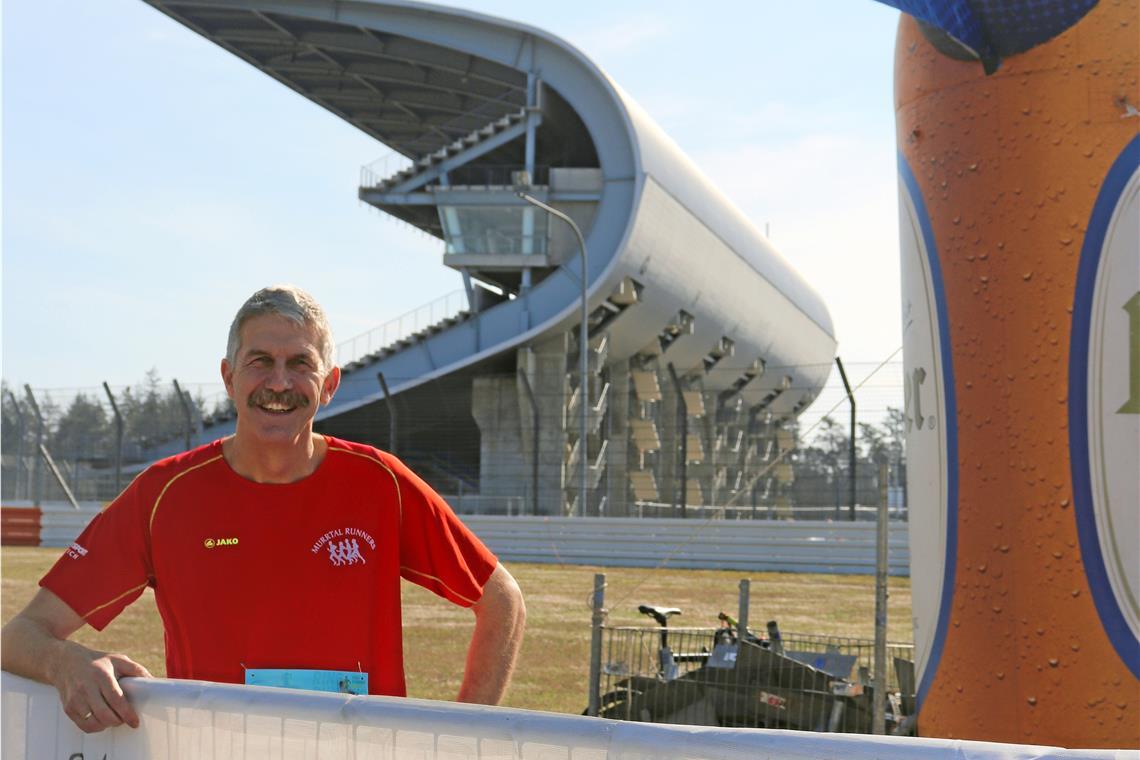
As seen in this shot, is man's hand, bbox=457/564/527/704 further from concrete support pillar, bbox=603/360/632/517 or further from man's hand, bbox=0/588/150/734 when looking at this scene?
concrete support pillar, bbox=603/360/632/517

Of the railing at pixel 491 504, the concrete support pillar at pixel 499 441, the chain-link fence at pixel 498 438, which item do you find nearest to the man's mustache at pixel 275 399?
the chain-link fence at pixel 498 438

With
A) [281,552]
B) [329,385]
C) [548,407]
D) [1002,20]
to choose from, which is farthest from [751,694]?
[548,407]

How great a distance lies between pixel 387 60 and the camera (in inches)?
1768

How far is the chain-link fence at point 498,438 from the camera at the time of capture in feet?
107

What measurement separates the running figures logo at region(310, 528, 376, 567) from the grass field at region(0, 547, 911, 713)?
6648mm

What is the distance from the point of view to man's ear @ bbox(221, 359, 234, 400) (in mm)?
3369

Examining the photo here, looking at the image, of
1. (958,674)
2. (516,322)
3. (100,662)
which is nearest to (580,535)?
(516,322)

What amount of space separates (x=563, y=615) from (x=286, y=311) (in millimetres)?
13574

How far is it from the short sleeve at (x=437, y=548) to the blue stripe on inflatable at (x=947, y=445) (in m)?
2.03

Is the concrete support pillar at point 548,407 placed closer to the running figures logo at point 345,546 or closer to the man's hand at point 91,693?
the running figures logo at point 345,546

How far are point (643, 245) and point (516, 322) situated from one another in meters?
4.21

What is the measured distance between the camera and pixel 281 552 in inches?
127

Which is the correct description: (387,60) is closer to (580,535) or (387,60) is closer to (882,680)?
(580,535)

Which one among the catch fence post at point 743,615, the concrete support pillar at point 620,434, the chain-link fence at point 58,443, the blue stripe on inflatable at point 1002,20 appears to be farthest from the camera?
the concrete support pillar at point 620,434
